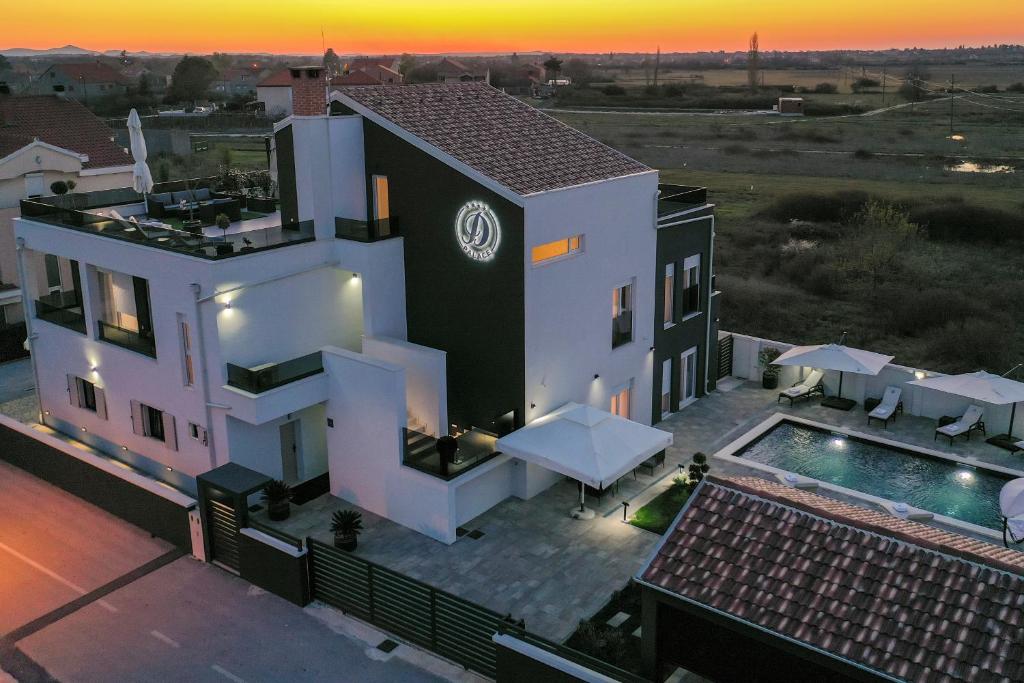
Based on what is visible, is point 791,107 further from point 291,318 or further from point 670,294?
point 291,318

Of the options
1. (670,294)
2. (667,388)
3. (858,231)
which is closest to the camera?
(670,294)

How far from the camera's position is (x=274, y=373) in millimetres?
20953

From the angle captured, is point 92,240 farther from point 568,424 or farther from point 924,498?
point 924,498

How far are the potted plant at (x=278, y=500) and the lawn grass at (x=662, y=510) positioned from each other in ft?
28.1

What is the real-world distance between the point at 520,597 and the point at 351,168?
40.6 feet

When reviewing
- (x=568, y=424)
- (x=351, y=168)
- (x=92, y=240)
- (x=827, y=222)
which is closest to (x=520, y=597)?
(x=568, y=424)

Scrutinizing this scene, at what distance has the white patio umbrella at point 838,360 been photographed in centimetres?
2762

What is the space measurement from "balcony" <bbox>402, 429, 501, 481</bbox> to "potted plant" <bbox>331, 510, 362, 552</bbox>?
182cm

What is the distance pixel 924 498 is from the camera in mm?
22891

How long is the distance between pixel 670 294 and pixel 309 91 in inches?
492

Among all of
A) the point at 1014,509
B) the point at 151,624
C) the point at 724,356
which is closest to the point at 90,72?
the point at 724,356

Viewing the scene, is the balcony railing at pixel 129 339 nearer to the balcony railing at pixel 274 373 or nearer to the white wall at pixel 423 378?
the balcony railing at pixel 274 373

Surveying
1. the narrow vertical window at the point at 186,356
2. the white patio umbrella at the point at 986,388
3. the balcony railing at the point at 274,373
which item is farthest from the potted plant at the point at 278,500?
the white patio umbrella at the point at 986,388

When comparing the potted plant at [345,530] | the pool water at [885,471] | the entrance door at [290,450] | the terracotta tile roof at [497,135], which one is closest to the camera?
the potted plant at [345,530]
